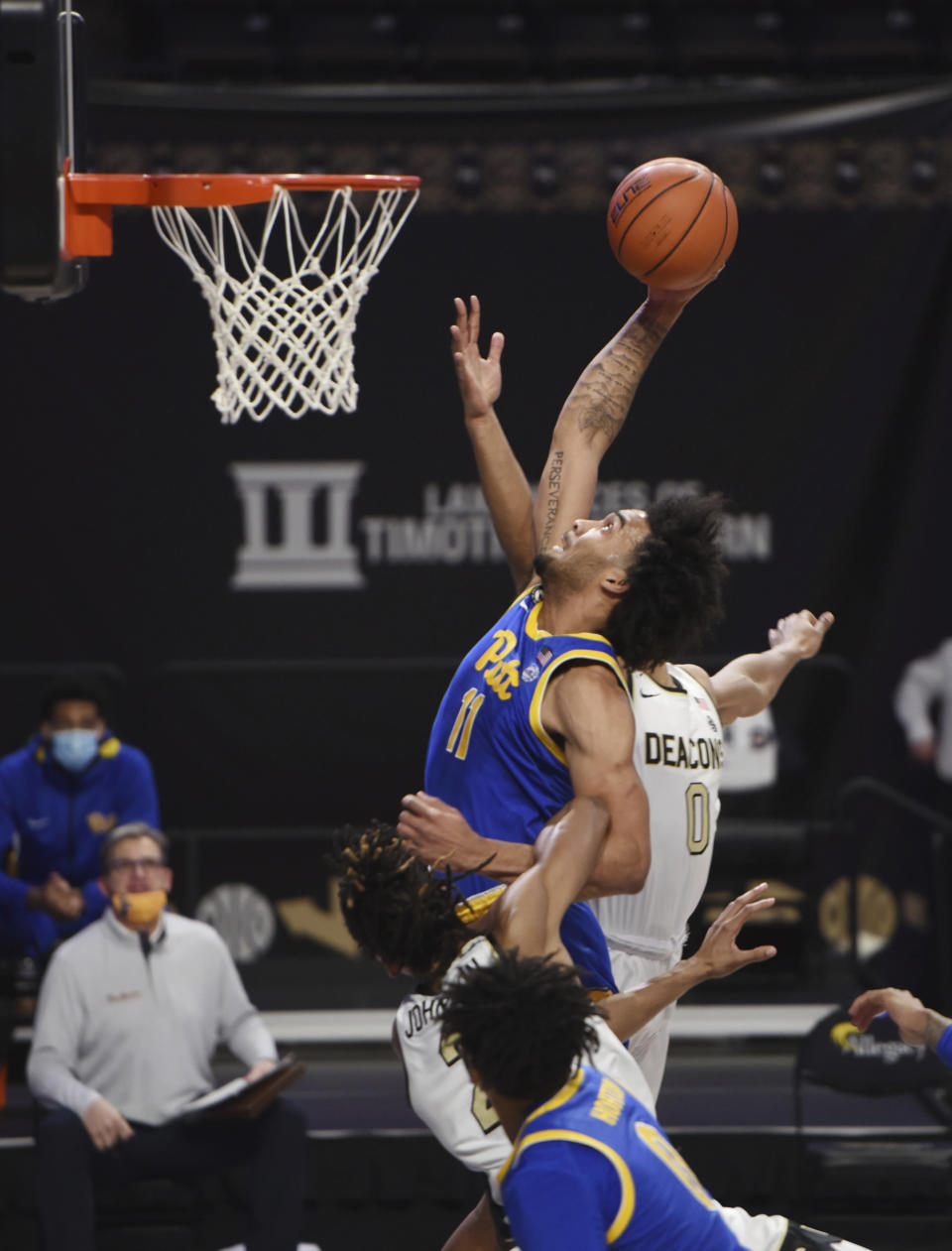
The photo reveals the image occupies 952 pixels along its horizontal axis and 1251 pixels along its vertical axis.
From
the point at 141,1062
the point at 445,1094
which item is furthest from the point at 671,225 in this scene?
the point at 141,1062

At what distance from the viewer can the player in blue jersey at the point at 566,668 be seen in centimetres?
376

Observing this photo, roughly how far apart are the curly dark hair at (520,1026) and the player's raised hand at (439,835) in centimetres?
56

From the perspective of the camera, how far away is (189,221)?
4246mm

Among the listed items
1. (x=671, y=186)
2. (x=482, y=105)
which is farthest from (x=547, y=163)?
(x=671, y=186)

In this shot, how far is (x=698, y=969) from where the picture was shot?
→ 3557 mm

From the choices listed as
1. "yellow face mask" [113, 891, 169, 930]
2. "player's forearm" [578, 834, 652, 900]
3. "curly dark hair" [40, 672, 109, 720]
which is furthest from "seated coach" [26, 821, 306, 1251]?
"player's forearm" [578, 834, 652, 900]

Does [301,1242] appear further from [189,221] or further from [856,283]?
[856,283]

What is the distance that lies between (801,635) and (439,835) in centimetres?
140

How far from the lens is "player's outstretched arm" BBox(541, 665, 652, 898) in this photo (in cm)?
354

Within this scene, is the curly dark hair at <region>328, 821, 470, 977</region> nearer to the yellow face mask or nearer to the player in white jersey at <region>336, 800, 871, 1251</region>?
the player in white jersey at <region>336, 800, 871, 1251</region>

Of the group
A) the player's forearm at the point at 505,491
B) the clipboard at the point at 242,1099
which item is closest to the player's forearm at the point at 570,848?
the player's forearm at the point at 505,491

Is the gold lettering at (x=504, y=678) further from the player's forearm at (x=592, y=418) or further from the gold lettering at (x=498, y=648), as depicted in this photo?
the player's forearm at (x=592, y=418)

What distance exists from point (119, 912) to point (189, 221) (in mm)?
2451

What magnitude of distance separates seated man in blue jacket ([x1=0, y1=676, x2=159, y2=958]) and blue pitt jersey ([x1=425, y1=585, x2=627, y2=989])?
282cm
